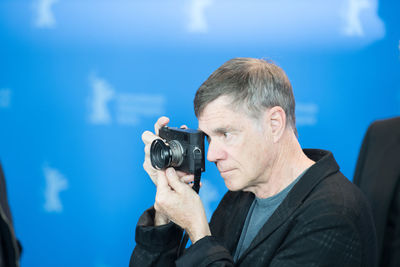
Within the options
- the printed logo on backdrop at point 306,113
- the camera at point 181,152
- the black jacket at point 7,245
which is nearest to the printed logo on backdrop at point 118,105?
the printed logo on backdrop at point 306,113

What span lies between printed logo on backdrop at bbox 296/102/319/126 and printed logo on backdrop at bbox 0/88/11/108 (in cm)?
126

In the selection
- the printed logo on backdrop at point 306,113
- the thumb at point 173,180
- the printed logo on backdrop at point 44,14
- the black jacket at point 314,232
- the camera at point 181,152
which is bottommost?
the black jacket at point 314,232

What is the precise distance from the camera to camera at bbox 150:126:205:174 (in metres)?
1.03

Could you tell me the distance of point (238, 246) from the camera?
1047 mm

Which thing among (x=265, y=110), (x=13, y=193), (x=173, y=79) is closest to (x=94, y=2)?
(x=173, y=79)

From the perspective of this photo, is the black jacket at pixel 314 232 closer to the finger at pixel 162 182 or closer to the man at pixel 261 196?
the man at pixel 261 196

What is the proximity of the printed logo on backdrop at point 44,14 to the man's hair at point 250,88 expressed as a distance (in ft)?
3.54

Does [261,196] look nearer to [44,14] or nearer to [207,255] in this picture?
[207,255]

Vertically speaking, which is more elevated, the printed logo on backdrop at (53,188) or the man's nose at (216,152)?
the printed logo on backdrop at (53,188)

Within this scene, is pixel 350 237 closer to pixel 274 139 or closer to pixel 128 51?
pixel 274 139

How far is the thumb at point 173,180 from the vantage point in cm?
102

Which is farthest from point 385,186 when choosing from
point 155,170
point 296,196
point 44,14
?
point 44,14

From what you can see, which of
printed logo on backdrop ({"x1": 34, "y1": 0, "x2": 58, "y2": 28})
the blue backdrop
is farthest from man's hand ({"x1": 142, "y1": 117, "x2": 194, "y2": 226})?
printed logo on backdrop ({"x1": 34, "y1": 0, "x2": 58, "y2": 28})

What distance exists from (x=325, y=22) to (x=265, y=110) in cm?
101
